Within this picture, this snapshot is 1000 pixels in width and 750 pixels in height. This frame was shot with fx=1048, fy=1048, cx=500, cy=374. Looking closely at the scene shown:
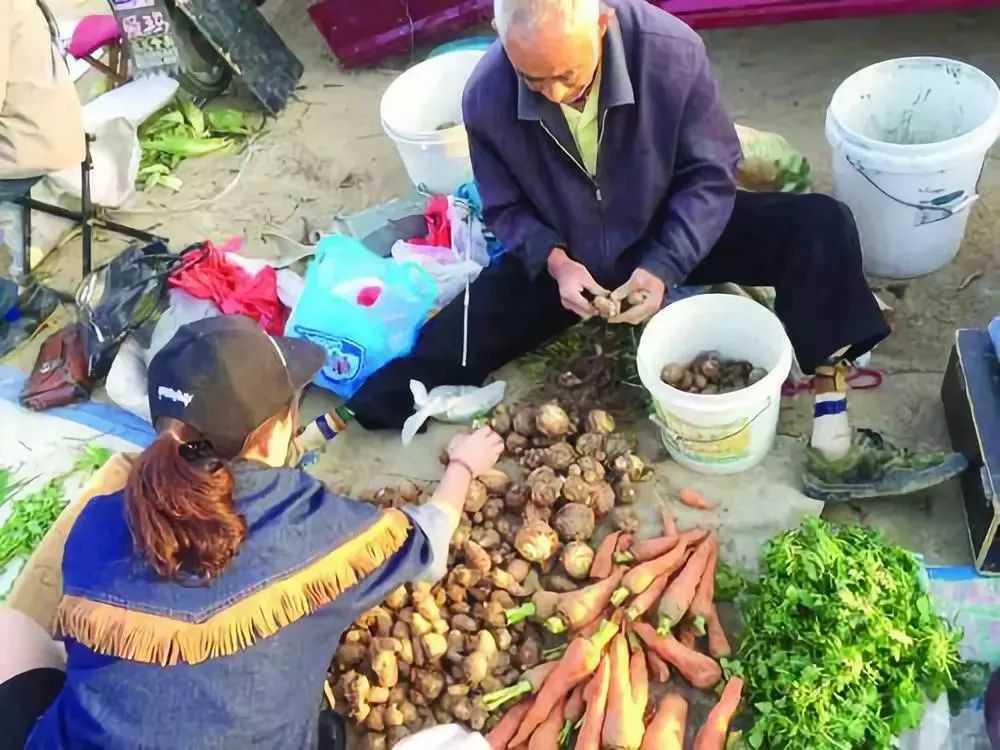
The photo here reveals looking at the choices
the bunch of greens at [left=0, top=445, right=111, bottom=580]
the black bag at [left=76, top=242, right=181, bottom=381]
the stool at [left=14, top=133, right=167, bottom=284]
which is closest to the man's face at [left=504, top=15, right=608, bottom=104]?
the black bag at [left=76, top=242, right=181, bottom=381]

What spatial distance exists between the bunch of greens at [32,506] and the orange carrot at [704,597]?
155 centimetres

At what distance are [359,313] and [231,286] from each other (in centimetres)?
45

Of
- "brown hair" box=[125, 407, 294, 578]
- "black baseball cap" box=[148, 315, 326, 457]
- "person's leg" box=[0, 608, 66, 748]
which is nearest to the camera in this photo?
"brown hair" box=[125, 407, 294, 578]

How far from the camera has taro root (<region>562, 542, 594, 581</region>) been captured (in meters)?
2.25

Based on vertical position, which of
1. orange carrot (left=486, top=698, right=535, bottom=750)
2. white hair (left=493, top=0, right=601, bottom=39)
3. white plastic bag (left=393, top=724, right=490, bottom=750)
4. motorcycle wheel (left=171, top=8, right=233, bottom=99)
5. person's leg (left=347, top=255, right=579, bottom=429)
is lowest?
orange carrot (left=486, top=698, right=535, bottom=750)

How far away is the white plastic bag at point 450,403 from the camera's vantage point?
2.67 m

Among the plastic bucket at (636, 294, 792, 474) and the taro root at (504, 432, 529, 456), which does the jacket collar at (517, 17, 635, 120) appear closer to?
the plastic bucket at (636, 294, 792, 474)

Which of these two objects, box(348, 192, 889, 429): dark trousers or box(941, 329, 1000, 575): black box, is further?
box(348, 192, 889, 429): dark trousers

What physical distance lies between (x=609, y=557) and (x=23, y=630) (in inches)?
46.3

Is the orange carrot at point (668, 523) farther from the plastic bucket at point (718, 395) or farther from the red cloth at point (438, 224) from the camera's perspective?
the red cloth at point (438, 224)

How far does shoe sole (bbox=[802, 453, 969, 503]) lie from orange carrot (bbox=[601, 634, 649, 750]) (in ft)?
1.90

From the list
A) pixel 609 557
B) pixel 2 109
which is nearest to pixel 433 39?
pixel 2 109

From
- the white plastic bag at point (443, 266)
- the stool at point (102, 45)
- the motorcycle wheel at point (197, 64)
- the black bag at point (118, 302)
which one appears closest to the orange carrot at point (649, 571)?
the white plastic bag at point (443, 266)

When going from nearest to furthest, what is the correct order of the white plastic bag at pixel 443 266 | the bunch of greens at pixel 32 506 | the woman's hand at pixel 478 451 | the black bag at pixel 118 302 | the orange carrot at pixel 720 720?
the orange carrot at pixel 720 720 → the woman's hand at pixel 478 451 → the bunch of greens at pixel 32 506 → the white plastic bag at pixel 443 266 → the black bag at pixel 118 302
